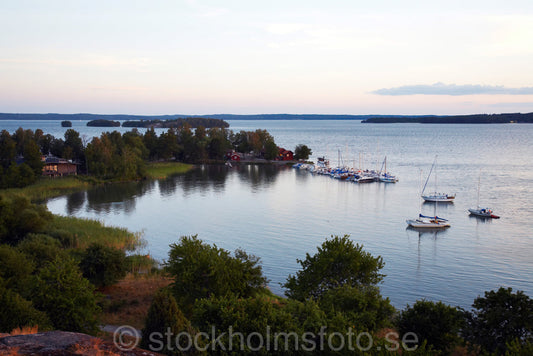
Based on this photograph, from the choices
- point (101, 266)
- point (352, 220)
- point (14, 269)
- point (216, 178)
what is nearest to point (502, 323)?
point (101, 266)

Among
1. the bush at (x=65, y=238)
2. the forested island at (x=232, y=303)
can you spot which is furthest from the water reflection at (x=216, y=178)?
the forested island at (x=232, y=303)

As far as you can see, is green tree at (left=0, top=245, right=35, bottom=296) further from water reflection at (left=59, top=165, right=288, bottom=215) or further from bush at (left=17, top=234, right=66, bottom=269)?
water reflection at (left=59, top=165, right=288, bottom=215)

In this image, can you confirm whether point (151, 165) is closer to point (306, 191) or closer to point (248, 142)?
point (248, 142)

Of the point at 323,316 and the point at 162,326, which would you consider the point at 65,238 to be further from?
the point at 323,316

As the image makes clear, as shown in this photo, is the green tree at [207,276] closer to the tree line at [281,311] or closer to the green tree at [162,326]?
the tree line at [281,311]

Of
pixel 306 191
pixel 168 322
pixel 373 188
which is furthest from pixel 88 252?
pixel 373 188

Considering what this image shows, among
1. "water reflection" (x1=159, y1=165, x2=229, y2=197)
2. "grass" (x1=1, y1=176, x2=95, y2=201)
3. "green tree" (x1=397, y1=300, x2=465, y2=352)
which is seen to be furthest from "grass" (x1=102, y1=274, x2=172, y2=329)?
"water reflection" (x1=159, y1=165, x2=229, y2=197)
